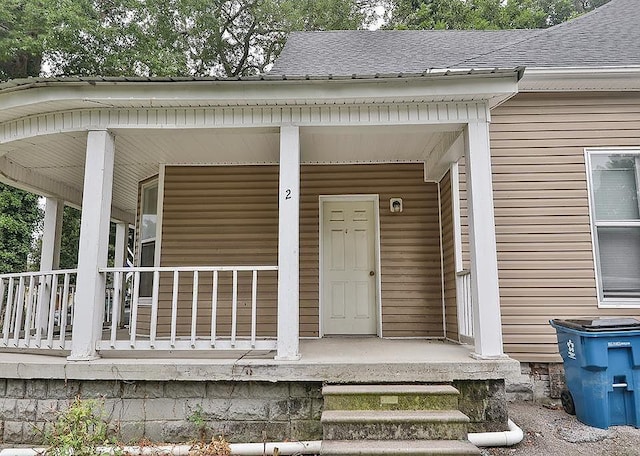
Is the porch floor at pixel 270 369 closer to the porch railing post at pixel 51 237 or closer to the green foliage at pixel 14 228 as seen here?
the porch railing post at pixel 51 237

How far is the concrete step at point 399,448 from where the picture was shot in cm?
278

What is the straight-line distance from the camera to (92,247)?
363 centimetres

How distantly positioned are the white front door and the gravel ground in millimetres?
2123

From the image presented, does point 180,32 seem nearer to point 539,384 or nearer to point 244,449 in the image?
point 244,449

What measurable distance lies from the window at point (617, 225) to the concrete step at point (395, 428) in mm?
2748

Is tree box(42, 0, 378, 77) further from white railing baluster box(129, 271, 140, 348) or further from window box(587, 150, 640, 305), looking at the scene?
window box(587, 150, 640, 305)

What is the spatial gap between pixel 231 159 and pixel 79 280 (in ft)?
8.19

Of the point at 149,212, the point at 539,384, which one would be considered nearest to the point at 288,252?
the point at 539,384

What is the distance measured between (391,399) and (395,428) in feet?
0.73

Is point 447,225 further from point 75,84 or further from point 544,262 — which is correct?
point 75,84

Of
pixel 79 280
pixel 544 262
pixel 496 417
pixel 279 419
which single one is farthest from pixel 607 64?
pixel 79 280

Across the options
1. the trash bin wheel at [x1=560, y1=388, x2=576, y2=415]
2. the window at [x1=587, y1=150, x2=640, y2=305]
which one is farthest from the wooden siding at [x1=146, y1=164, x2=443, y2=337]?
the window at [x1=587, y1=150, x2=640, y2=305]

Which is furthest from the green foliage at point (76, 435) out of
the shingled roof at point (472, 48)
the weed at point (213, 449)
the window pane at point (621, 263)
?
the window pane at point (621, 263)

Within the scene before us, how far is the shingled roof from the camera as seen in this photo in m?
5.01
